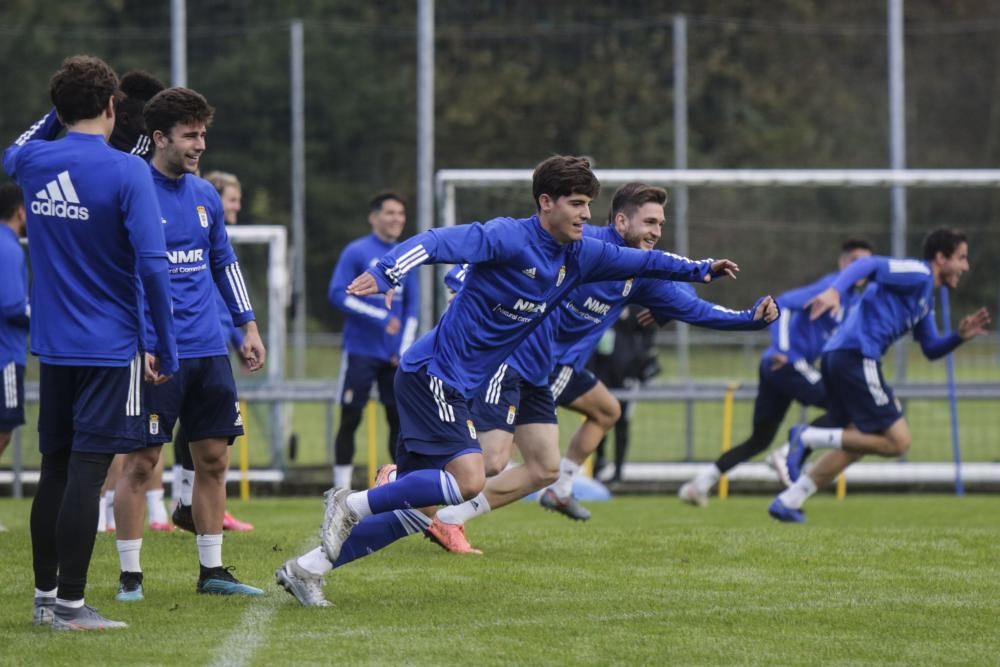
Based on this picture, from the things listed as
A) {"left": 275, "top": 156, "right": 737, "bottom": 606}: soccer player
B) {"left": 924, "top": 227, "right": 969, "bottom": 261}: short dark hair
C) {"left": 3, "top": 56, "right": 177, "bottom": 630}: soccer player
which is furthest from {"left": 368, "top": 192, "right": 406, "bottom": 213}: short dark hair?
{"left": 3, "top": 56, "right": 177, "bottom": 630}: soccer player

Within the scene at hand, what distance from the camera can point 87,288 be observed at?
6047mm

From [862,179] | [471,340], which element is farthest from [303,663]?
[862,179]

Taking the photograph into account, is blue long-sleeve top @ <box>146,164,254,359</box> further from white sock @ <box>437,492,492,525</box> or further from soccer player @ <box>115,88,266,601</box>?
white sock @ <box>437,492,492,525</box>

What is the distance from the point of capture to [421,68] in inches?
653

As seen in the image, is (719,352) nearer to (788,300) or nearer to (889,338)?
(788,300)

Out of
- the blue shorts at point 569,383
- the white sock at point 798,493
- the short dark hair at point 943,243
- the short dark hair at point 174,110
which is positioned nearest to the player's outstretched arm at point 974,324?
the short dark hair at point 943,243

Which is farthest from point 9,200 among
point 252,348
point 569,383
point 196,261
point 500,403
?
point 569,383

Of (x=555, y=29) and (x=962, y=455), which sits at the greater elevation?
(x=555, y=29)

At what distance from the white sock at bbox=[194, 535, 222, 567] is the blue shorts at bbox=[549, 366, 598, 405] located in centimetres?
307

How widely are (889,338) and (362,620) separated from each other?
584 cm

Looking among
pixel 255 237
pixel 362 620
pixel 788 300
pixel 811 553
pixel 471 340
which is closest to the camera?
pixel 362 620

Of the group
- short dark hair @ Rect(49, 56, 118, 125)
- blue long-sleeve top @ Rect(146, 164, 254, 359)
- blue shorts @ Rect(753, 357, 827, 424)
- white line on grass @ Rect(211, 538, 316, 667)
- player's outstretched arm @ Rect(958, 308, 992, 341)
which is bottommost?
white line on grass @ Rect(211, 538, 316, 667)

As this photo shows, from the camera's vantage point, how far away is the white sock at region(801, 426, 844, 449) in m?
11.0

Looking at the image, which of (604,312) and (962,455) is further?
(962,455)
